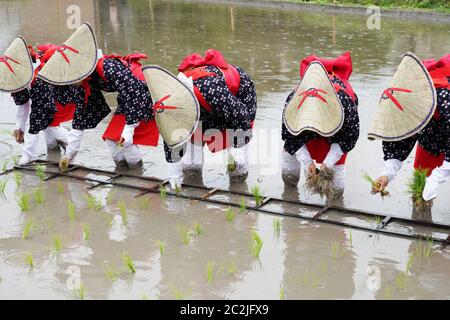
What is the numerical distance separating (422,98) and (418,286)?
1174 millimetres

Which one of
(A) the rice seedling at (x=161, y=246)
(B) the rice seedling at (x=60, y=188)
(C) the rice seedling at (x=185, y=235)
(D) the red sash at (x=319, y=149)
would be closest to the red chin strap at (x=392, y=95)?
(D) the red sash at (x=319, y=149)

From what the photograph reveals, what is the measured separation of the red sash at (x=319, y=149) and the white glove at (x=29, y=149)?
2.51 metres

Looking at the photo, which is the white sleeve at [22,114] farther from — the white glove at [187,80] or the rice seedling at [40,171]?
the white glove at [187,80]

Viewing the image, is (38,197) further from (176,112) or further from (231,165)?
(231,165)

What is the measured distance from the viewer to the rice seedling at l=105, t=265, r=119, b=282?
12.4 feet

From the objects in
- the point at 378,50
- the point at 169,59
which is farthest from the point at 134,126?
the point at 378,50

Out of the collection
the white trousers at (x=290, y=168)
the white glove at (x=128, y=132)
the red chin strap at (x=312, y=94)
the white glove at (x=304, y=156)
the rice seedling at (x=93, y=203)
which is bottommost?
the rice seedling at (x=93, y=203)

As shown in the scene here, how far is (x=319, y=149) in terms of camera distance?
489cm

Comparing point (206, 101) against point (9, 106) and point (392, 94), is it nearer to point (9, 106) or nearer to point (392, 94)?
point (392, 94)

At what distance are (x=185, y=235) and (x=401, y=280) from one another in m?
1.41

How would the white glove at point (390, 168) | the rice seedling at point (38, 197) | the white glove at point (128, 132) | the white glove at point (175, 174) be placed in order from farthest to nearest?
the white glove at point (128, 132)
the white glove at point (175, 174)
the rice seedling at point (38, 197)
the white glove at point (390, 168)

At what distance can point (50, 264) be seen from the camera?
399cm

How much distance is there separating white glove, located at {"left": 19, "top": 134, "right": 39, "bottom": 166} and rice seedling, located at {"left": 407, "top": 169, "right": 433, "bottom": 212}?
10.7 ft

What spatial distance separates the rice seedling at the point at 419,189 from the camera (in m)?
4.56
